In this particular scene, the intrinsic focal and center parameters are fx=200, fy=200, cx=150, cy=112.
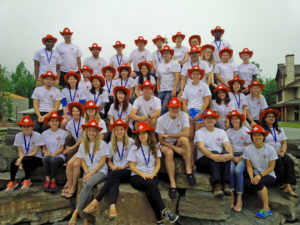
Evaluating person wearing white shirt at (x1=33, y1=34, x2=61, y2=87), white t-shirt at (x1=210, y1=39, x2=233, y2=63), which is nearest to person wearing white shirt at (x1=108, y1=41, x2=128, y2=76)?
person wearing white shirt at (x1=33, y1=34, x2=61, y2=87)

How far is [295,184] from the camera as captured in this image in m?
4.71

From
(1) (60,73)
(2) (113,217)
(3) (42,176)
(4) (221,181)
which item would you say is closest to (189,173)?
(4) (221,181)

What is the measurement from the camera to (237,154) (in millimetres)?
4707

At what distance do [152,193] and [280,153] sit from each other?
3213mm

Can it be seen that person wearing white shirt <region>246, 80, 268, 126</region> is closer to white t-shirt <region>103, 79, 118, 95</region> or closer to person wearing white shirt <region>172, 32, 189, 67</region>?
person wearing white shirt <region>172, 32, 189, 67</region>

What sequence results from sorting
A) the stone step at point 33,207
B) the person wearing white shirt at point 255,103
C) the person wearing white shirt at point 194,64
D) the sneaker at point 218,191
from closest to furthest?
the sneaker at point 218,191, the stone step at point 33,207, the person wearing white shirt at point 255,103, the person wearing white shirt at point 194,64

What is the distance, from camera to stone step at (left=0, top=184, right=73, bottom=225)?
4.61 m

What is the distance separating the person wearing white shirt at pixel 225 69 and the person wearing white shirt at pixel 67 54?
209 inches

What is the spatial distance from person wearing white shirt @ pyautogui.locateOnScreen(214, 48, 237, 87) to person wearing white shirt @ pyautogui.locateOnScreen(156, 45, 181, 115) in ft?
4.67

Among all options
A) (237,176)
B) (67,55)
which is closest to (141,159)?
(237,176)

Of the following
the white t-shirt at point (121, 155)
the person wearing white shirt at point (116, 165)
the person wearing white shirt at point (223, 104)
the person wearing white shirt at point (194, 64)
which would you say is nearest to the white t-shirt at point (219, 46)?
the person wearing white shirt at point (194, 64)

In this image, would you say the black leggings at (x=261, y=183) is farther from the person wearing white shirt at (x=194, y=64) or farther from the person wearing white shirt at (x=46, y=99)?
the person wearing white shirt at (x=46, y=99)

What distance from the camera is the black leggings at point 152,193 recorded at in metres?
3.86

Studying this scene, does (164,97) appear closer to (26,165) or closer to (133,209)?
(133,209)
